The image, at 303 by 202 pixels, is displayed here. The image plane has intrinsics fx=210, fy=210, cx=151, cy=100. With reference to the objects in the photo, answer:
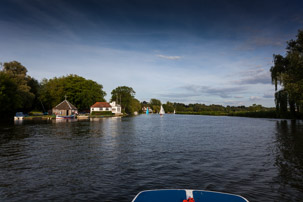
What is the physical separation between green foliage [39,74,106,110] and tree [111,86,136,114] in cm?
3816

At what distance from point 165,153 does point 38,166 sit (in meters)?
10.4

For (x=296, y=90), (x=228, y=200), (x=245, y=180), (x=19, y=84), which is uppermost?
(x=19, y=84)

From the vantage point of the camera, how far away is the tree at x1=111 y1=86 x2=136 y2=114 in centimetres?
15700

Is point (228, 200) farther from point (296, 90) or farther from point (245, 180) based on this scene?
point (296, 90)

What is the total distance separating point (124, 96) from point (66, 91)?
2118 inches

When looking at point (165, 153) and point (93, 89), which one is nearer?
point (165, 153)

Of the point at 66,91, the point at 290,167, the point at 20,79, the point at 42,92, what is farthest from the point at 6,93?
the point at 290,167

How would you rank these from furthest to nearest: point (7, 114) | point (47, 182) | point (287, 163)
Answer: point (7, 114) < point (287, 163) < point (47, 182)

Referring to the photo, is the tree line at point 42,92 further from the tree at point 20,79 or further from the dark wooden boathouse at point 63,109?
the dark wooden boathouse at point 63,109

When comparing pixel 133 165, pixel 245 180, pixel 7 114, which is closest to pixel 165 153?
pixel 133 165

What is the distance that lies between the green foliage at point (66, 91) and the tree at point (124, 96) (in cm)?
3816

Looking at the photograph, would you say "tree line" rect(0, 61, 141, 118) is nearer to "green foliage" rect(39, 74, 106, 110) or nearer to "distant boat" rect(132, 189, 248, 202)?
"green foliage" rect(39, 74, 106, 110)

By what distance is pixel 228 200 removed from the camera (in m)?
6.93

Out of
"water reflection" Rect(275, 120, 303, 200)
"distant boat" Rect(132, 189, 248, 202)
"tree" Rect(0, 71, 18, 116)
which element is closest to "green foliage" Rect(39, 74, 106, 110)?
"tree" Rect(0, 71, 18, 116)
